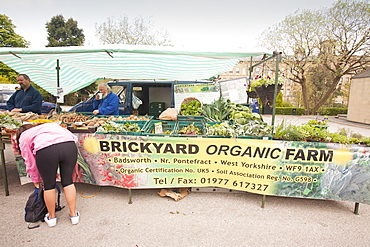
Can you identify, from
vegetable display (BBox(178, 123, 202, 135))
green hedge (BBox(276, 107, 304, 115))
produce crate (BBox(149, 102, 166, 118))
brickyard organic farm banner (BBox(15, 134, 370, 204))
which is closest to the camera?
brickyard organic farm banner (BBox(15, 134, 370, 204))

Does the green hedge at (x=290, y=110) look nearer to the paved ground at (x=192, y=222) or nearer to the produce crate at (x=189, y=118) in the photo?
the produce crate at (x=189, y=118)

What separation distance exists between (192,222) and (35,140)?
7.30ft

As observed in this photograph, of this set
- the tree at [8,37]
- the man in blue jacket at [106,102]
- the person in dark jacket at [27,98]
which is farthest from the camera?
the tree at [8,37]

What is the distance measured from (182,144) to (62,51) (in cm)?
261

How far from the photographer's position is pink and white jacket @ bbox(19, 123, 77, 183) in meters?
2.39

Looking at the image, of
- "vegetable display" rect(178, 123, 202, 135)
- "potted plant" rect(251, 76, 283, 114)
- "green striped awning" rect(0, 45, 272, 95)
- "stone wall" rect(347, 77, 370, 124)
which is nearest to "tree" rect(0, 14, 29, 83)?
"green striped awning" rect(0, 45, 272, 95)

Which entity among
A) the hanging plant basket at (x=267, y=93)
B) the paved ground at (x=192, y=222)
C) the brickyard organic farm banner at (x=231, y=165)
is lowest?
the paved ground at (x=192, y=222)

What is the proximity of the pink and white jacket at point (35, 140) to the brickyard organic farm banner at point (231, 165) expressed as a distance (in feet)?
2.53

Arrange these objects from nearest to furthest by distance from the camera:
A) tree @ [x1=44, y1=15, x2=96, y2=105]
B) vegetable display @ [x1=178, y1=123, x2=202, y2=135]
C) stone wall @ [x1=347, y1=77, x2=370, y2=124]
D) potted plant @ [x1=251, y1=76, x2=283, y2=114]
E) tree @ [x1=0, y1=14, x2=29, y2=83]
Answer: vegetable display @ [x1=178, y1=123, x2=202, y2=135], potted plant @ [x1=251, y1=76, x2=283, y2=114], stone wall @ [x1=347, y1=77, x2=370, y2=124], tree @ [x1=0, y1=14, x2=29, y2=83], tree @ [x1=44, y1=15, x2=96, y2=105]

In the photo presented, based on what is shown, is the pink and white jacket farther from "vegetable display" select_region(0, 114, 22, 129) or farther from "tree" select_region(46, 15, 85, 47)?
"tree" select_region(46, 15, 85, 47)

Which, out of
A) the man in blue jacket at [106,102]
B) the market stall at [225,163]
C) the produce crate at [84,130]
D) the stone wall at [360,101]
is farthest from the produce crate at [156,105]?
the stone wall at [360,101]

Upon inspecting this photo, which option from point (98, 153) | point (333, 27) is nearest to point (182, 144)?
point (98, 153)

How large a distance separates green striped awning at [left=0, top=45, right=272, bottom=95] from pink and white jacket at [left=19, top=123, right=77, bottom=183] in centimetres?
162

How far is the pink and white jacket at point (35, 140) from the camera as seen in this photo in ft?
7.85
